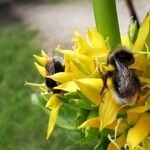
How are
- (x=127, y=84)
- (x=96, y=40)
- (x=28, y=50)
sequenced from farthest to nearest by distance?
(x=28, y=50) < (x=96, y=40) < (x=127, y=84)

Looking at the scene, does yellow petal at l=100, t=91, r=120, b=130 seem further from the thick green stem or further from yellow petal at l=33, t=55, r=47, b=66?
yellow petal at l=33, t=55, r=47, b=66

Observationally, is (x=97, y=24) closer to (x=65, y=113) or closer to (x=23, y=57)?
(x=65, y=113)

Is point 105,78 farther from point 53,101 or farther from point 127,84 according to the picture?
point 53,101

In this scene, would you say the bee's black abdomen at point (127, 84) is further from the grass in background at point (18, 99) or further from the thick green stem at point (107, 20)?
the grass in background at point (18, 99)

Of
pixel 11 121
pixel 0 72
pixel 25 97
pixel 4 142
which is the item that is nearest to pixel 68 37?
pixel 0 72

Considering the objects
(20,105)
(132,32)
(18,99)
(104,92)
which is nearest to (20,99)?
(18,99)
